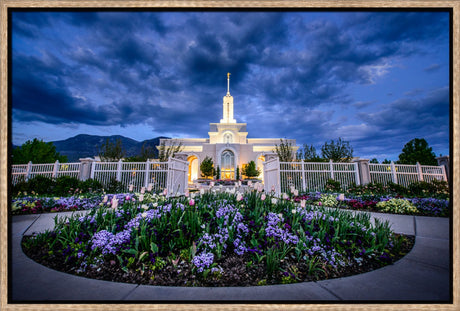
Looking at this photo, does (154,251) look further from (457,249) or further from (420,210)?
(420,210)

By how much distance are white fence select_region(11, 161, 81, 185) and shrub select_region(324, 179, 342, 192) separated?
14.0 meters

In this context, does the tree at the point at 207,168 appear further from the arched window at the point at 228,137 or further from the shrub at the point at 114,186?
the shrub at the point at 114,186

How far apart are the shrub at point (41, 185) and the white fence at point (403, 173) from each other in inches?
628

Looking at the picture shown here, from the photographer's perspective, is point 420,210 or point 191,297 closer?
point 191,297

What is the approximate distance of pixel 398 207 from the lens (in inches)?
165

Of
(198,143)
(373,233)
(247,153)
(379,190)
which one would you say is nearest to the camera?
(373,233)

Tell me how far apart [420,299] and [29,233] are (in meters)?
5.12

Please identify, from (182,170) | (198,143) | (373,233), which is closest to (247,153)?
(198,143)

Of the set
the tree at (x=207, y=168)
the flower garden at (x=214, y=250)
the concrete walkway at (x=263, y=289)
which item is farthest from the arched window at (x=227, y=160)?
the concrete walkway at (x=263, y=289)

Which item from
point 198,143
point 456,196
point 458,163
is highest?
point 198,143

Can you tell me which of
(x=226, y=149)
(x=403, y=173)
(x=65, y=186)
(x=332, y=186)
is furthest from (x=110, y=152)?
(x=403, y=173)

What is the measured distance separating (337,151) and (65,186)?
1711 centimetres

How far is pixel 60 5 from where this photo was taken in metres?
1.70

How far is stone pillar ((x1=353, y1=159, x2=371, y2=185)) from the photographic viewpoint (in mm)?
9691
